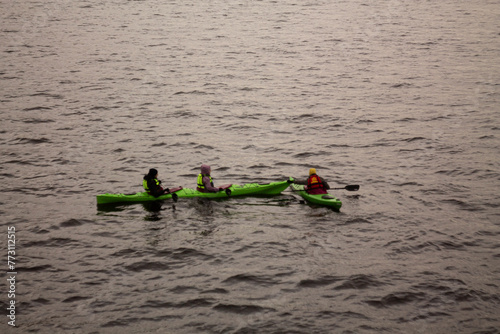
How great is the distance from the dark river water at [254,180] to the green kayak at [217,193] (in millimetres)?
356

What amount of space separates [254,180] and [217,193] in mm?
2886

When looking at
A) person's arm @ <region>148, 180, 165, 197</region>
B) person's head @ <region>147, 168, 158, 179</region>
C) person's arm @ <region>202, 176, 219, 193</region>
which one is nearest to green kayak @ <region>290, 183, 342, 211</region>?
person's arm @ <region>202, 176, 219, 193</region>

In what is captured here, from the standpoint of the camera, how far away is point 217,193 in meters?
21.1

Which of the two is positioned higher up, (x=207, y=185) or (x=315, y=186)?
(x=207, y=185)

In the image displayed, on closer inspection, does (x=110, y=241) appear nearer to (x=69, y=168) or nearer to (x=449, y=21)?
(x=69, y=168)

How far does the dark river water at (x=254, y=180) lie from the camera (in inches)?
604

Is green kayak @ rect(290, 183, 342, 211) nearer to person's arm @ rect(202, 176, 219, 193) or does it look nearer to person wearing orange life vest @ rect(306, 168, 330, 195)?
person wearing orange life vest @ rect(306, 168, 330, 195)

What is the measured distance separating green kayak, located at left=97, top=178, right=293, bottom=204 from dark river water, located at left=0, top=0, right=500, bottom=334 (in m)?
0.36

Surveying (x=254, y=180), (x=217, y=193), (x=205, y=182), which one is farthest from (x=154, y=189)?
(x=254, y=180)

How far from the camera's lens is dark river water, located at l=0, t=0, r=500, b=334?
15.4 m

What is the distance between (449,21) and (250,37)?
21107 mm

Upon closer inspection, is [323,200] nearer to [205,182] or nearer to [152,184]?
[205,182]

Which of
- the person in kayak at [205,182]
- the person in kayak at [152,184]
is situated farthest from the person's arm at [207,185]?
the person in kayak at [152,184]

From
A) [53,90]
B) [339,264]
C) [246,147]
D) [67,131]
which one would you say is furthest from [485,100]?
[53,90]
